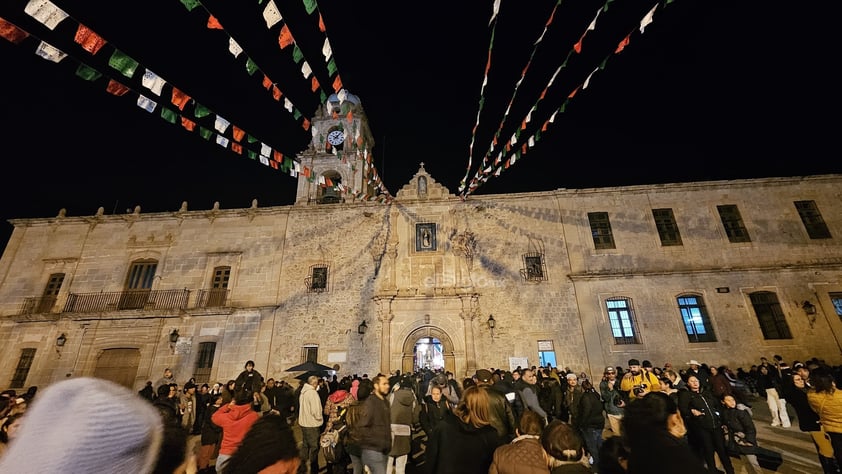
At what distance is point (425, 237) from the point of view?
16.2 m

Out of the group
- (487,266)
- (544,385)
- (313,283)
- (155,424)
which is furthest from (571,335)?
(155,424)

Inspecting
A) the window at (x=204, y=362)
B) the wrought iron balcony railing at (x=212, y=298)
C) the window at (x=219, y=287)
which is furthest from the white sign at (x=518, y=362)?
the window at (x=219, y=287)

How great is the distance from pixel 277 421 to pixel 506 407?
110 inches

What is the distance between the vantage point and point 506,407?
161 inches

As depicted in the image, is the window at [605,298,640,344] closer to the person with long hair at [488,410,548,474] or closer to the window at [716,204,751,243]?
the window at [716,204,751,243]

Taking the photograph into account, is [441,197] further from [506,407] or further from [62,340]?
[62,340]

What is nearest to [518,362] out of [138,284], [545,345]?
[545,345]

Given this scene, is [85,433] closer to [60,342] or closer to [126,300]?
[126,300]

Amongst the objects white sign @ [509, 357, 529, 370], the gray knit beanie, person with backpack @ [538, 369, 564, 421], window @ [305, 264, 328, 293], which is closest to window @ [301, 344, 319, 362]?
window @ [305, 264, 328, 293]

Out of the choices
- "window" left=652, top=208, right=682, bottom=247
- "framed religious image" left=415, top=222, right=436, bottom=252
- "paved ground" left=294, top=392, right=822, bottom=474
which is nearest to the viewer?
"paved ground" left=294, top=392, right=822, bottom=474

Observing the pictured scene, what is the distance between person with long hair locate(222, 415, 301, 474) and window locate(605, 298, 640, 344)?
1455cm

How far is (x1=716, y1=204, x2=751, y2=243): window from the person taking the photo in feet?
49.5

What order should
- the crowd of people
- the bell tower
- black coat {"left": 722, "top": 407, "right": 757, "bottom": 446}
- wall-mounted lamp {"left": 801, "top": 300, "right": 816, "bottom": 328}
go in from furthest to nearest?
1. the bell tower
2. wall-mounted lamp {"left": 801, "top": 300, "right": 816, "bottom": 328}
3. black coat {"left": 722, "top": 407, "right": 757, "bottom": 446}
4. the crowd of people

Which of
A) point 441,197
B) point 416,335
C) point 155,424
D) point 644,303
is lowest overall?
point 155,424
